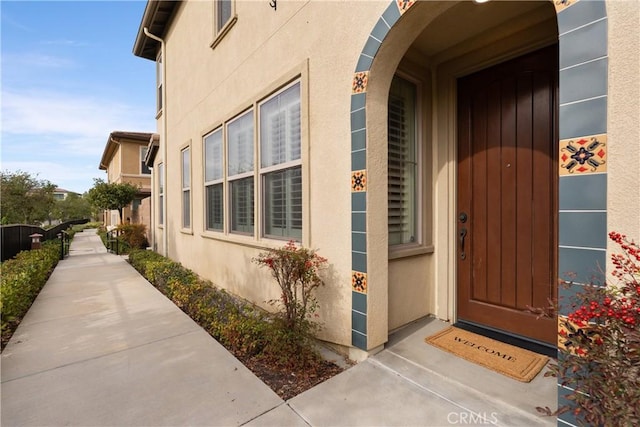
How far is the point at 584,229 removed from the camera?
1.50 meters

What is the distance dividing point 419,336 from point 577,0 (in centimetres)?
274

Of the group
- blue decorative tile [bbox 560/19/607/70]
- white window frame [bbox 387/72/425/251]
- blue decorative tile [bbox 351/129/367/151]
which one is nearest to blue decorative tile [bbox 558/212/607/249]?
blue decorative tile [bbox 560/19/607/70]

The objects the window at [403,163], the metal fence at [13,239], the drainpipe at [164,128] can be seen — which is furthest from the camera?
the drainpipe at [164,128]

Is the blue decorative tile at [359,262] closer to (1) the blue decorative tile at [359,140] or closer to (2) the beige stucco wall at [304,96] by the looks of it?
(2) the beige stucco wall at [304,96]

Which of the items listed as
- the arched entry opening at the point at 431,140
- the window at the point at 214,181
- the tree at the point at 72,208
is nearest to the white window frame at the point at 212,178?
the window at the point at 214,181

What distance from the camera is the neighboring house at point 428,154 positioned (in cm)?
156

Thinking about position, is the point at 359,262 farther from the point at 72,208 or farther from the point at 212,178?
the point at 72,208

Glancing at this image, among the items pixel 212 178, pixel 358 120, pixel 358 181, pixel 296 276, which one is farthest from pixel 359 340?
pixel 212 178

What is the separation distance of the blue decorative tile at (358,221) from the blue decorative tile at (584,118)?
1412 millimetres

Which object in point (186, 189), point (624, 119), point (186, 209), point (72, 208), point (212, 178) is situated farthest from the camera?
point (72, 208)

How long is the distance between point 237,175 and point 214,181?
3.34 ft

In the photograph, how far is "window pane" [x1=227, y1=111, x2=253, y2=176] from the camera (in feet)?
14.4

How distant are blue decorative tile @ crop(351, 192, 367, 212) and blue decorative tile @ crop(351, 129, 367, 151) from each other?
0.40 m

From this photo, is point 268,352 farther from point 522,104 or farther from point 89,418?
point 522,104
